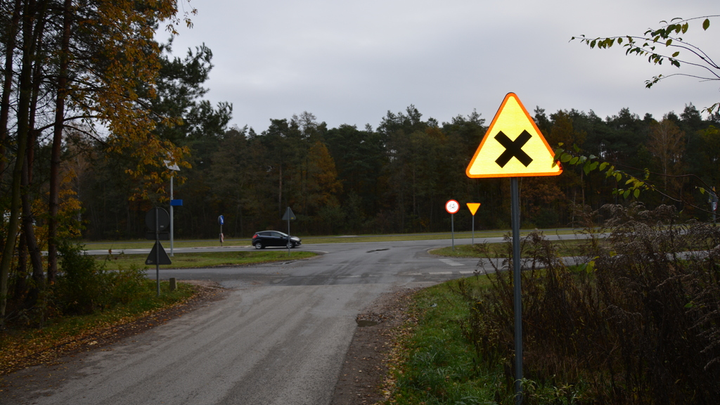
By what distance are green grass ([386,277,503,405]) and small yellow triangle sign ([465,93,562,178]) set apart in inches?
86.2

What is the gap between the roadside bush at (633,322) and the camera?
12.0 feet

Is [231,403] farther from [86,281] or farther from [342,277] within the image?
[342,277]

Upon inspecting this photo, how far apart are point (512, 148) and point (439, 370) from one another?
2896 mm

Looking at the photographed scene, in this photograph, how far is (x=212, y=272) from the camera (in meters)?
19.0

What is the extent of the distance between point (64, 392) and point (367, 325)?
500 centimetres

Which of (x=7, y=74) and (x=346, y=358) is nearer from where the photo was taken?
(x=346, y=358)

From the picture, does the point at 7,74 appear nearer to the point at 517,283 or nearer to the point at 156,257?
the point at 156,257

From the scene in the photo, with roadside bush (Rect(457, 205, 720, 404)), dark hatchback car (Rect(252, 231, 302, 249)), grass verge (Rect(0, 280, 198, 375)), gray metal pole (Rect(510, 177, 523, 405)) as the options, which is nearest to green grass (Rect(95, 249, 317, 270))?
dark hatchback car (Rect(252, 231, 302, 249))

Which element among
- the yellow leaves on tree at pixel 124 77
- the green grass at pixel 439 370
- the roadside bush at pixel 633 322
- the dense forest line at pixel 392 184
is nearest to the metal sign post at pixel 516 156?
the roadside bush at pixel 633 322

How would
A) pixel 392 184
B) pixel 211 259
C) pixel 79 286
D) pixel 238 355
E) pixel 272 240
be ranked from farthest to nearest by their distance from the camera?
pixel 392 184, pixel 272 240, pixel 211 259, pixel 79 286, pixel 238 355

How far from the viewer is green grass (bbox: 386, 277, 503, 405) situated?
15.4 feet

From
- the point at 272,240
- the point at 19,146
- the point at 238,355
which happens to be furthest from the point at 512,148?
the point at 272,240

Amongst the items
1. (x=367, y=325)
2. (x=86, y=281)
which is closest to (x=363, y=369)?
(x=367, y=325)

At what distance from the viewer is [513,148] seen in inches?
149
